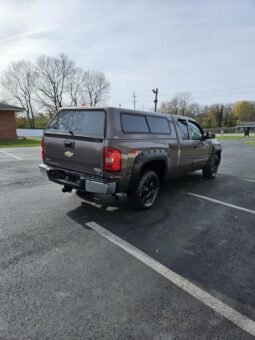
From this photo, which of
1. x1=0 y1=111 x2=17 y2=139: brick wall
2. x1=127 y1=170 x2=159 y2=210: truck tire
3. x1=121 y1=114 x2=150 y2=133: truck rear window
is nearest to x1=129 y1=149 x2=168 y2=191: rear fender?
x1=127 y1=170 x2=159 y2=210: truck tire

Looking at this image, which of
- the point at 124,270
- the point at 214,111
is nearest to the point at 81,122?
the point at 124,270

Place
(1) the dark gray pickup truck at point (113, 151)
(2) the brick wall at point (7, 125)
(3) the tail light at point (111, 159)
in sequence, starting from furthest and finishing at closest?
1. (2) the brick wall at point (7, 125)
2. (1) the dark gray pickup truck at point (113, 151)
3. (3) the tail light at point (111, 159)

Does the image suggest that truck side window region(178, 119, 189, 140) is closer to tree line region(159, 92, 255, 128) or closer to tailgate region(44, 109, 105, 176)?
tailgate region(44, 109, 105, 176)

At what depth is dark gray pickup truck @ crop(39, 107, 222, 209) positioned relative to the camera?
3.92 meters

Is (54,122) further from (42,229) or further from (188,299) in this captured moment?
(188,299)

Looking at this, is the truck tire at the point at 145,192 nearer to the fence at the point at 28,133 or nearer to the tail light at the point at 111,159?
the tail light at the point at 111,159

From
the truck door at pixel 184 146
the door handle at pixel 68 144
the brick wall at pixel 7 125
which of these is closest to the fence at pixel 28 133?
the brick wall at pixel 7 125

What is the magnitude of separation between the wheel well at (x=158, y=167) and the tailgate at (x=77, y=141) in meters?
1.15

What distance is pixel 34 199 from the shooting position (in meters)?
5.41

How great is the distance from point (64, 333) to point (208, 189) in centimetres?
550

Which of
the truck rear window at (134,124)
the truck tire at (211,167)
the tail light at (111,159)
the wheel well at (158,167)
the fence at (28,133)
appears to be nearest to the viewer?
the tail light at (111,159)

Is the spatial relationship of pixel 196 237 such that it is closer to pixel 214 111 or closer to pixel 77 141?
pixel 77 141

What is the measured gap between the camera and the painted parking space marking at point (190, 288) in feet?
7.03

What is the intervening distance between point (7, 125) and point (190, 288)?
27132 millimetres
